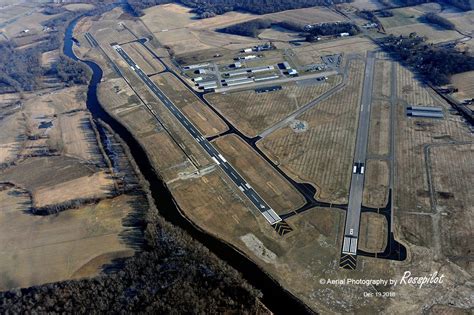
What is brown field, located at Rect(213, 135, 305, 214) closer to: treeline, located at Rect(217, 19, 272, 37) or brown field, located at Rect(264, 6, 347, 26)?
treeline, located at Rect(217, 19, 272, 37)

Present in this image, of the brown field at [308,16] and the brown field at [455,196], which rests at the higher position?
the brown field at [308,16]

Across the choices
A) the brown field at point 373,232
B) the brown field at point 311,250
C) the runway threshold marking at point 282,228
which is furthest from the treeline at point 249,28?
the brown field at point 373,232

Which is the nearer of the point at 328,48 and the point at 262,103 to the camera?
the point at 262,103

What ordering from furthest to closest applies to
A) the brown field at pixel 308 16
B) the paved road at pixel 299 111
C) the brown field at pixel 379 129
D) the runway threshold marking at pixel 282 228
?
the brown field at pixel 308 16 < the paved road at pixel 299 111 < the brown field at pixel 379 129 < the runway threshold marking at pixel 282 228

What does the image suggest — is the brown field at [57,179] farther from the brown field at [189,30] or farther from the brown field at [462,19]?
the brown field at [462,19]

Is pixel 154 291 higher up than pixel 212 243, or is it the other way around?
pixel 154 291

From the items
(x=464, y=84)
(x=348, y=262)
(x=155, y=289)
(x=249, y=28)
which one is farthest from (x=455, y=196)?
(x=249, y=28)

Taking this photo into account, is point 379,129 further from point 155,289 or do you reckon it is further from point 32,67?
point 32,67

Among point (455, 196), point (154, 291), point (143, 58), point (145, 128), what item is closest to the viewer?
point (154, 291)
